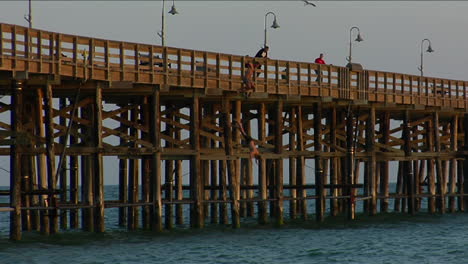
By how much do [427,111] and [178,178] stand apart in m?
12.9

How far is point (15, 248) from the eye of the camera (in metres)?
32.3

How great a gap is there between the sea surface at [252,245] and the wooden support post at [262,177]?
24.6 inches

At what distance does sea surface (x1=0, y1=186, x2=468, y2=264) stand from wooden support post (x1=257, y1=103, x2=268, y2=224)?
24.6 inches

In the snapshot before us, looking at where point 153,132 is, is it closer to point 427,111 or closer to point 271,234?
point 271,234

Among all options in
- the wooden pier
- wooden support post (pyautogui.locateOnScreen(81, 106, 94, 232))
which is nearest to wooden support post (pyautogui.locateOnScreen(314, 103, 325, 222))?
the wooden pier

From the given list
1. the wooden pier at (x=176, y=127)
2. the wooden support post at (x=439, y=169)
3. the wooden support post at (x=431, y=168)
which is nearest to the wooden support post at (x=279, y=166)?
the wooden pier at (x=176, y=127)

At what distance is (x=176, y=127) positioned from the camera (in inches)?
1668

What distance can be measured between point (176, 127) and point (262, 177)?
4.34 metres

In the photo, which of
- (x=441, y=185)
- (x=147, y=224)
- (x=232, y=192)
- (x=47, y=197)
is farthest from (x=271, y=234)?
(x=441, y=185)

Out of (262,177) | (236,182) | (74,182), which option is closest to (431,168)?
(262,177)

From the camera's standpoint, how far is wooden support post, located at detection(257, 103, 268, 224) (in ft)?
132

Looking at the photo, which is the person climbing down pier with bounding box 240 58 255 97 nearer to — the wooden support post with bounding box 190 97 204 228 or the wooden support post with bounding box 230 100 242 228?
the wooden support post with bounding box 230 100 242 228

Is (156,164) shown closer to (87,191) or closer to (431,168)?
(87,191)

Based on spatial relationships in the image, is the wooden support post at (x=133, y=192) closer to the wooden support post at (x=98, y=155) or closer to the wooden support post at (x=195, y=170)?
the wooden support post at (x=195, y=170)
